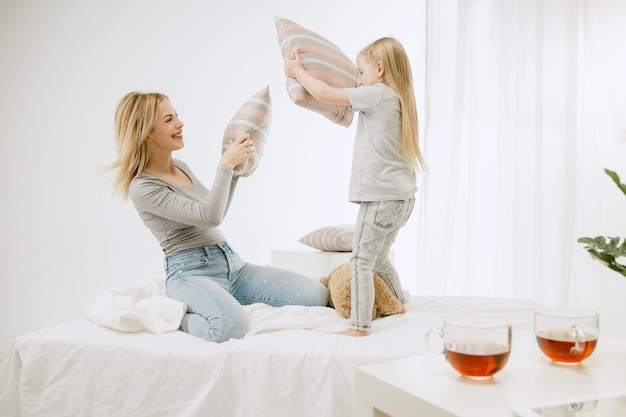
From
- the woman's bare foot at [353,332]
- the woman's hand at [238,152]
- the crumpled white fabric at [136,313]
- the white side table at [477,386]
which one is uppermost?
the woman's hand at [238,152]

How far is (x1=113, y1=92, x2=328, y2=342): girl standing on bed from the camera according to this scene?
1.81 m

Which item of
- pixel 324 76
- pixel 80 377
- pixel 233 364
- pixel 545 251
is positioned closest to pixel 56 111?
pixel 324 76

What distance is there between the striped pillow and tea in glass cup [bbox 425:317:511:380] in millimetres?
1305

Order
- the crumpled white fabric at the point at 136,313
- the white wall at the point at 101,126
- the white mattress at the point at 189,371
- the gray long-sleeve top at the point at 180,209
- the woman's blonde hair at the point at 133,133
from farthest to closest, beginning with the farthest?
1. the white wall at the point at 101,126
2. the woman's blonde hair at the point at 133,133
3. the gray long-sleeve top at the point at 180,209
4. the crumpled white fabric at the point at 136,313
5. the white mattress at the point at 189,371

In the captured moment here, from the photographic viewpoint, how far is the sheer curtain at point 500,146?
2875mm

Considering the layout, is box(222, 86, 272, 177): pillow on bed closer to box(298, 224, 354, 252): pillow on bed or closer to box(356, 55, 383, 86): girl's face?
box(356, 55, 383, 86): girl's face

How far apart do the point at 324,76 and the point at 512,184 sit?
154 cm

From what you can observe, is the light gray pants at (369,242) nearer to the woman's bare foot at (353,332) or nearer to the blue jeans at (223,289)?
the woman's bare foot at (353,332)

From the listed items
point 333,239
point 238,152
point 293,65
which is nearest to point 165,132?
point 238,152

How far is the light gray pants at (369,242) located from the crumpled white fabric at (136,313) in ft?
A: 1.69

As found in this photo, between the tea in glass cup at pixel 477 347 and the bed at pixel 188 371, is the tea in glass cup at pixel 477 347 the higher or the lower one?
the higher one

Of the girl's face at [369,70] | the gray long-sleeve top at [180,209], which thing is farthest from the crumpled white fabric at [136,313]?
the girl's face at [369,70]

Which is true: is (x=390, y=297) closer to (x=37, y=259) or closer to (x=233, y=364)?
(x=233, y=364)

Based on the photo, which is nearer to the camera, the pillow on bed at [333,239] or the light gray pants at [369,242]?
the light gray pants at [369,242]
